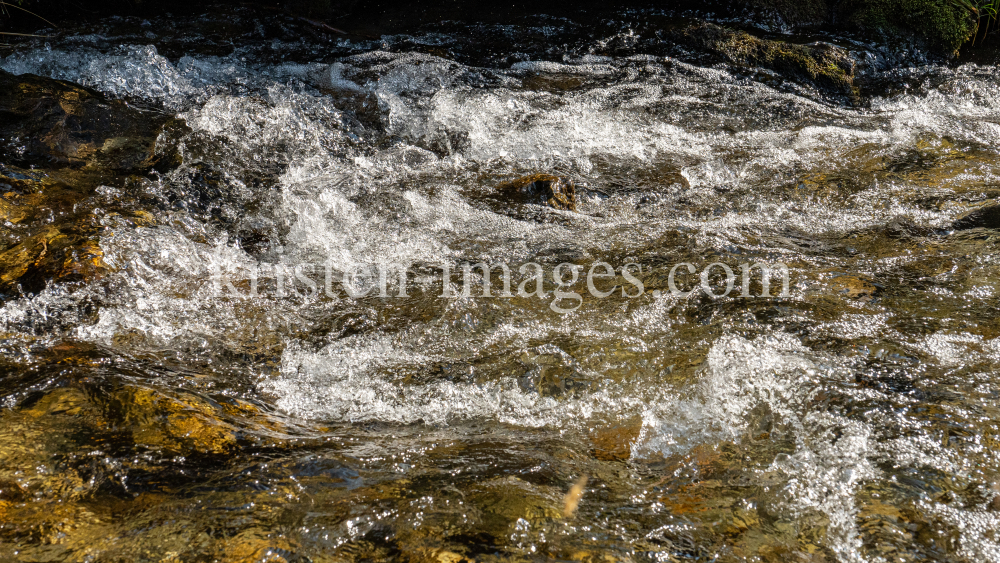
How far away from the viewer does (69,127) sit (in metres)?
3.65

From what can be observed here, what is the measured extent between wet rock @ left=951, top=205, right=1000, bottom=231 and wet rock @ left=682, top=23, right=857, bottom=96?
1955 mm

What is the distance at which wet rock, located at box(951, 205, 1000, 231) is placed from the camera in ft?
10.7

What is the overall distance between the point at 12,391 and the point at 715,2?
20.5ft

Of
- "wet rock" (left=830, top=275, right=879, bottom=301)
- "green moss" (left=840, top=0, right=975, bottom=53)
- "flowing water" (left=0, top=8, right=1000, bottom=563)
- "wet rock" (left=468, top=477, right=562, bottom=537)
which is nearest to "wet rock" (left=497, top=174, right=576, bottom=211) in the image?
"flowing water" (left=0, top=8, right=1000, bottom=563)

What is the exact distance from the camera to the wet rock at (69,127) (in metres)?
3.41

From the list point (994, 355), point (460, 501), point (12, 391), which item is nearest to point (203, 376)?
point (12, 391)

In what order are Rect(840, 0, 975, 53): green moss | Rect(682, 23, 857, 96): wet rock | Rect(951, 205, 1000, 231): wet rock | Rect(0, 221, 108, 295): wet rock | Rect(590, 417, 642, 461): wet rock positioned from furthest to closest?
Rect(840, 0, 975, 53): green moss, Rect(682, 23, 857, 96): wet rock, Rect(951, 205, 1000, 231): wet rock, Rect(0, 221, 108, 295): wet rock, Rect(590, 417, 642, 461): wet rock

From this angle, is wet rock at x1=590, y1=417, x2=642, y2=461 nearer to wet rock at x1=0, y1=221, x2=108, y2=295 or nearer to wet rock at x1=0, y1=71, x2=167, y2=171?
wet rock at x1=0, y1=221, x2=108, y2=295

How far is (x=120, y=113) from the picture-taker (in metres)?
3.99

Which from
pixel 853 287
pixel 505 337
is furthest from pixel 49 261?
pixel 853 287

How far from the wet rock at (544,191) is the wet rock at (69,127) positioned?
2.21 metres

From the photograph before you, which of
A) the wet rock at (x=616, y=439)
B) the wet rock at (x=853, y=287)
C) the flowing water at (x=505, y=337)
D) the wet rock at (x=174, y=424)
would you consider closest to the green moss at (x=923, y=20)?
the flowing water at (x=505, y=337)

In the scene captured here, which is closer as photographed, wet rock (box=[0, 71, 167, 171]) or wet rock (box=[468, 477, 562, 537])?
wet rock (box=[468, 477, 562, 537])

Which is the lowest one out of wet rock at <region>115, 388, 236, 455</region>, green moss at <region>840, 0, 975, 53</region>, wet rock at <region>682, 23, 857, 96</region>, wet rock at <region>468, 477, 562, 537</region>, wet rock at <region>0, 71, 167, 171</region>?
wet rock at <region>468, 477, 562, 537</region>
